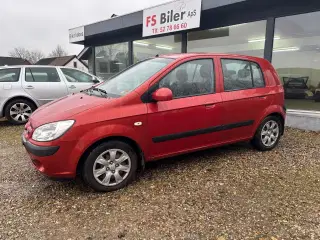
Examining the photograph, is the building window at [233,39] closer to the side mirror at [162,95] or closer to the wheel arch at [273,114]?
the wheel arch at [273,114]

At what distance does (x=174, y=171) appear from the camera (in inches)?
155

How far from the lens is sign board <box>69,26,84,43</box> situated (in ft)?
42.9

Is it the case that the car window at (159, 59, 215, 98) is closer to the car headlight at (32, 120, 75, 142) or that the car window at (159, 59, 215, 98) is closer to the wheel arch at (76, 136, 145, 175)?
the wheel arch at (76, 136, 145, 175)

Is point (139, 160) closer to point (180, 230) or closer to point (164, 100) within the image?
point (164, 100)

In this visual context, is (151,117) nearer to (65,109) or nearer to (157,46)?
(65,109)

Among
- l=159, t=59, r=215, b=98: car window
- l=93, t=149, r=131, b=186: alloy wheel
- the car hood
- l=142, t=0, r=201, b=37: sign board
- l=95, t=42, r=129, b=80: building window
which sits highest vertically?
l=142, t=0, r=201, b=37: sign board

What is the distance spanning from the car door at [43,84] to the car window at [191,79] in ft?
15.5

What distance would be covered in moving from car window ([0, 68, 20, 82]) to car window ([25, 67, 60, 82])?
0.24m

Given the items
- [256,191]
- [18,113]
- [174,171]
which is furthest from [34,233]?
[18,113]

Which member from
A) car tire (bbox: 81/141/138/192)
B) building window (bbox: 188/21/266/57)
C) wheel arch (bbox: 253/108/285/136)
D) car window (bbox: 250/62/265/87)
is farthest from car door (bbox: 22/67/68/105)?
wheel arch (bbox: 253/108/285/136)

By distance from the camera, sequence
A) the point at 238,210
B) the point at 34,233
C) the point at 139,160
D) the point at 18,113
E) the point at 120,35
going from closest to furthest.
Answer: the point at 34,233
the point at 238,210
the point at 139,160
the point at 18,113
the point at 120,35

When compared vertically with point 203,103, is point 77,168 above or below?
below

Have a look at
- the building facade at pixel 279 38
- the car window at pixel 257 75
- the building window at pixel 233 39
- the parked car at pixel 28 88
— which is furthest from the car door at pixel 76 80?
the car window at pixel 257 75

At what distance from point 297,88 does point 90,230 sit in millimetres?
6468
